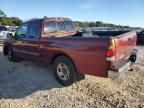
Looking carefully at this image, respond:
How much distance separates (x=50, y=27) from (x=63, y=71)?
163cm

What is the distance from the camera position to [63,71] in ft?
19.0

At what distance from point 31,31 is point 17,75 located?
1521mm

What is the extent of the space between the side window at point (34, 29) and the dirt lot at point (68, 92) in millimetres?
1300

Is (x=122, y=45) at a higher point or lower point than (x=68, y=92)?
higher

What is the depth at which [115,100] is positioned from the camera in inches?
183

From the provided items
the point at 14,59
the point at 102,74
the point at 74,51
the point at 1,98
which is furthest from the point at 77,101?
the point at 14,59

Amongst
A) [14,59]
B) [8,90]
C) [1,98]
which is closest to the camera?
[1,98]

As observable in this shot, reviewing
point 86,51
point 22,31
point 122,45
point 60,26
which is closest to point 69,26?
point 60,26

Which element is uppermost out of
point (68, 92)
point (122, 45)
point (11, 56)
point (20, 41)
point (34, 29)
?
point (34, 29)

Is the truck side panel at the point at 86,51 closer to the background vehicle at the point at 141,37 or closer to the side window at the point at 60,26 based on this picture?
the side window at the point at 60,26

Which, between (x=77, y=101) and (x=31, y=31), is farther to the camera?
(x=31, y=31)

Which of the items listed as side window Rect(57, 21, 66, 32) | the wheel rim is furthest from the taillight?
side window Rect(57, 21, 66, 32)

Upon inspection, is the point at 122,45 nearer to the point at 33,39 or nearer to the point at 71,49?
the point at 71,49

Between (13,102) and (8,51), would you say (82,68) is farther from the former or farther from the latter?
(8,51)
